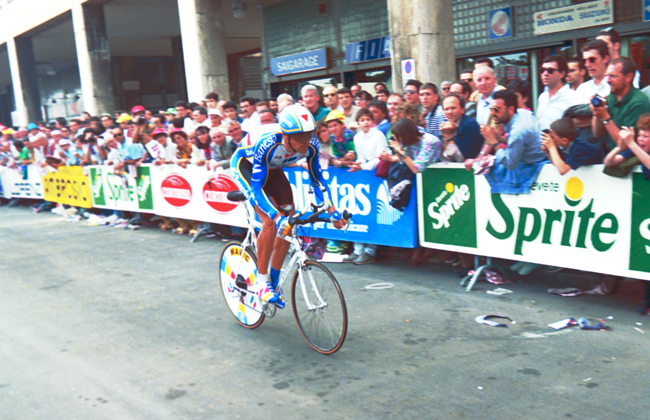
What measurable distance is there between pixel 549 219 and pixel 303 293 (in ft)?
8.78

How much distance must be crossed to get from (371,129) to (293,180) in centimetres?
168

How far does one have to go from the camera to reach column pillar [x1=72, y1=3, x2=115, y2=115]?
75.5 ft

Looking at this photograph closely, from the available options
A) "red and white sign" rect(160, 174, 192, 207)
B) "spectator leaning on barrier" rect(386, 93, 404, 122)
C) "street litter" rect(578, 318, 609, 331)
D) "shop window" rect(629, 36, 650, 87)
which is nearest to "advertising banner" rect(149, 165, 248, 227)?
"red and white sign" rect(160, 174, 192, 207)

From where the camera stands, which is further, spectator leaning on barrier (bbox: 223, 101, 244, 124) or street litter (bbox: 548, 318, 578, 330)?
spectator leaning on barrier (bbox: 223, 101, 244, 124)

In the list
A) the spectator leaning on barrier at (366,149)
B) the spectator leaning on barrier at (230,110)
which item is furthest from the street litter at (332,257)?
the spectator leaning on barrier at (230,110)

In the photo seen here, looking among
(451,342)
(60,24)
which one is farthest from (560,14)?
(60,24)

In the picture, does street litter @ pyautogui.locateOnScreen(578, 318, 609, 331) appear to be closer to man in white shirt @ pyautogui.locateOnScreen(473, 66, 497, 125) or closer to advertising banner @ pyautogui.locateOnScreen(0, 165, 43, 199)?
man in white shirt @ pyautogui.locateOnScreen(473, 66, 497, 125)

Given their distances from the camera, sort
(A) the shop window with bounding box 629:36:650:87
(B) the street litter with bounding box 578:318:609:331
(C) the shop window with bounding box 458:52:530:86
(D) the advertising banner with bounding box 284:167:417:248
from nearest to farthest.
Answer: (B) the street litter with bounding box 578:318:609:331 → (D) the advertising banner with bounding box 284:167:417:248 → (A) the shop window with bounding box 629:36:650:87 → (C) the shop window with bounding box 458:52:530:86

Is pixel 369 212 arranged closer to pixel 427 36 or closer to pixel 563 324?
pixel 563 324

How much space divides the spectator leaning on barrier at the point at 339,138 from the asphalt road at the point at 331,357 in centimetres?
164

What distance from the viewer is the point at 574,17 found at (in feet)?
37.0

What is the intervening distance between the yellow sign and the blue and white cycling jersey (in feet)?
32.5

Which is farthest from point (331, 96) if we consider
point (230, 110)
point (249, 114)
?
point (230, 110)

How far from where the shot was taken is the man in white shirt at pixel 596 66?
6680mm
